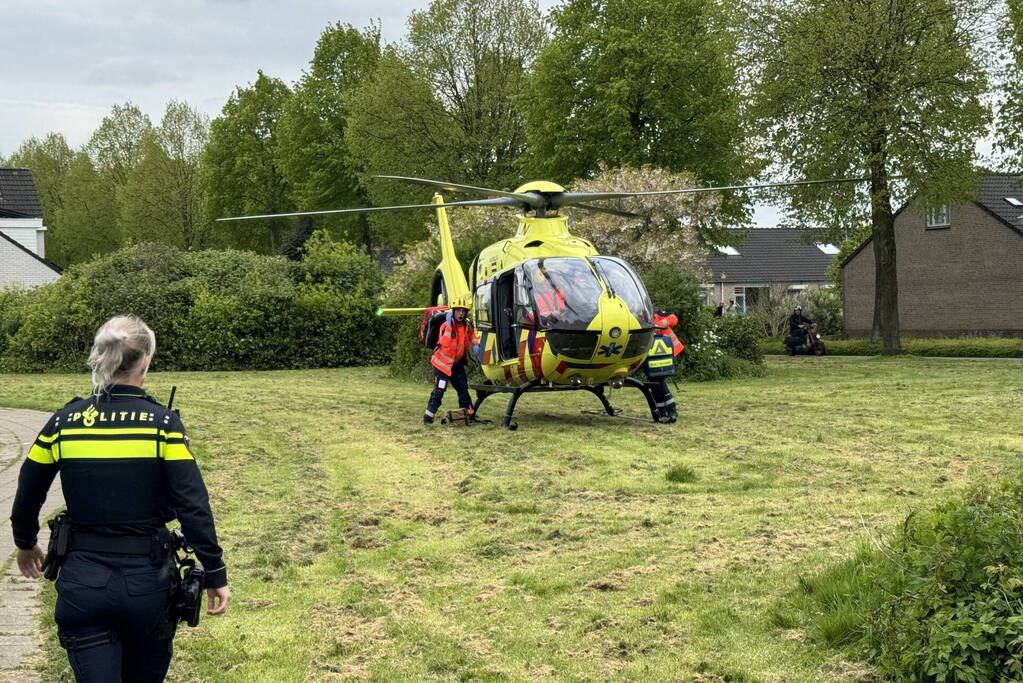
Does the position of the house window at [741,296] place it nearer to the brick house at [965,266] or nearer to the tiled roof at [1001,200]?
the brick house at [965,266]

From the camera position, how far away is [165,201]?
61969 mm

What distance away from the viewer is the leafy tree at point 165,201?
61.7 meters

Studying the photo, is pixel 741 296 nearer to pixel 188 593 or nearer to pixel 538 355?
pixel 538 355

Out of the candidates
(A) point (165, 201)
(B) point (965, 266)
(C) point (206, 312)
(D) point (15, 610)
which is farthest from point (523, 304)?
(A) point (165, 201)

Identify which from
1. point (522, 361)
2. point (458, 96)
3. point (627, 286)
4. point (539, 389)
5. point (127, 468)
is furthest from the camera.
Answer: point (458, 96)

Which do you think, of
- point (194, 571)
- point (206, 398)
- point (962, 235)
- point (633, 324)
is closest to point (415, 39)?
point (962, 235)

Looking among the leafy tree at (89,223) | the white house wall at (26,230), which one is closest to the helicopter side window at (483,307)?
the white house wall at (26,230)

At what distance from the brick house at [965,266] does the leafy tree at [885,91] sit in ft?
28.8

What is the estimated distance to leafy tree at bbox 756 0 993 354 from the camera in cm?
3028

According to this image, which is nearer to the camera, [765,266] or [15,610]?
[15,610]

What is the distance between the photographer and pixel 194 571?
408cm

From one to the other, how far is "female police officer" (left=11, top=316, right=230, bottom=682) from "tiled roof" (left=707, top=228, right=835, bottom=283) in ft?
191

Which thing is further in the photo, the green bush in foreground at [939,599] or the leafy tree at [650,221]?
the leafy tree at [650,221]

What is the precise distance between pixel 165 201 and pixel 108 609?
61624mm
